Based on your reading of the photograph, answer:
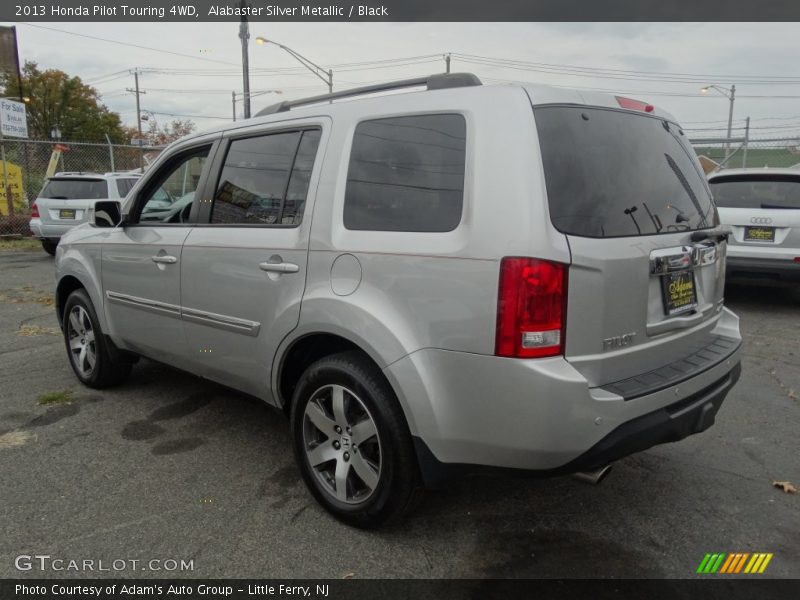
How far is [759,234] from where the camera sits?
23.1 ft

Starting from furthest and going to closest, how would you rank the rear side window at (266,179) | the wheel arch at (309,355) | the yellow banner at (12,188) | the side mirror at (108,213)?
the yellow banner at (12,188) → the side mirror at (108,213) → the rear side window at (266,179) → the wheel arch at (309,355)

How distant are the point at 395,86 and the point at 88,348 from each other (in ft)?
10.3

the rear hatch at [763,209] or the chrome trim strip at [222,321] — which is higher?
the rear hatch at [763,209]

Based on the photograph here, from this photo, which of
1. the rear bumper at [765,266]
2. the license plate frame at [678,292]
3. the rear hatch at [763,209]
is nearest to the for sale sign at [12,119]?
the rear hatch at [763,209]

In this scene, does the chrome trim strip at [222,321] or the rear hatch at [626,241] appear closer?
the rear hatch at [626,241]

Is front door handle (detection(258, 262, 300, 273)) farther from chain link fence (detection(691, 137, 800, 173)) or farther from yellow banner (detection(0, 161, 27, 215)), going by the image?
yellow banner (detection(0, 161, 27, 215))

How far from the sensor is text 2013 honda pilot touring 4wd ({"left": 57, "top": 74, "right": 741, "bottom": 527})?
7.23 ft

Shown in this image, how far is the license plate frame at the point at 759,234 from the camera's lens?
23.0ft

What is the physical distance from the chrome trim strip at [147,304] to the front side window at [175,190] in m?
0.52

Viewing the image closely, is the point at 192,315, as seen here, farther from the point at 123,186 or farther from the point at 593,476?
the point at 123,186

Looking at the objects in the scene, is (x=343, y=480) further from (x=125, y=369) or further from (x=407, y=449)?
(x=125, y=369)

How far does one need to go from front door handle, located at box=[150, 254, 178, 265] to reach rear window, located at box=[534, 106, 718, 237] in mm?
2293

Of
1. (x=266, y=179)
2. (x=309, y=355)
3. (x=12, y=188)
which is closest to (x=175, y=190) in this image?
(x=266, y=179)

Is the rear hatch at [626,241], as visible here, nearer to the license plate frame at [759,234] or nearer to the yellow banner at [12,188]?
the license plate frame at [759,234]
